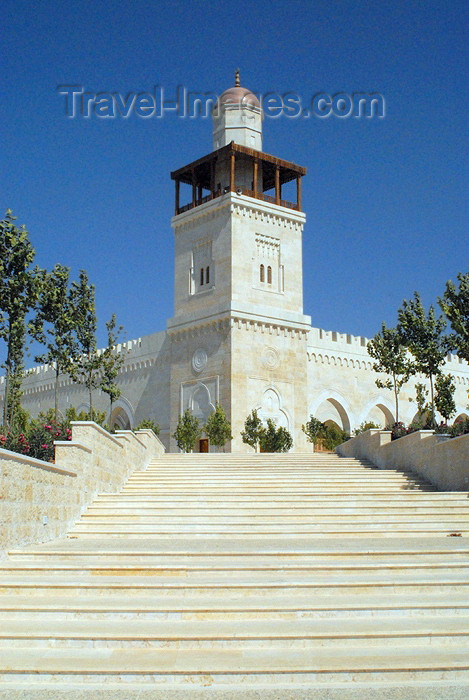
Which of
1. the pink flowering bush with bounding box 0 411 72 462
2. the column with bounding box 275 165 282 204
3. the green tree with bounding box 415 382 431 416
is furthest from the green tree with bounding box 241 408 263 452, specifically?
the pink flowering bush with bounding box 0 411 72 462

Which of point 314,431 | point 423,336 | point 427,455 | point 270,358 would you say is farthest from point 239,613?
point 270,358

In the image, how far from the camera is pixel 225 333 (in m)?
31.5

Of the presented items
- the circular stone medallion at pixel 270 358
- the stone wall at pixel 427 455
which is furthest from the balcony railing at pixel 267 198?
the stone wall at pixel 427 455

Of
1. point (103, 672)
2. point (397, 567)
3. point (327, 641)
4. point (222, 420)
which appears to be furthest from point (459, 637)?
point (222, 420)

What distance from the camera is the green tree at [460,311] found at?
17.8 meters

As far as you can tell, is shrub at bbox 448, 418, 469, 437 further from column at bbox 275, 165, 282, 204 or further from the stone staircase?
column at bbox 275, 165, 282, 204

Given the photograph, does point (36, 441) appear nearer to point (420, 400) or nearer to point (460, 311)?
point (460, 311)

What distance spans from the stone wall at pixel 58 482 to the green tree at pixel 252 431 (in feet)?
42.5

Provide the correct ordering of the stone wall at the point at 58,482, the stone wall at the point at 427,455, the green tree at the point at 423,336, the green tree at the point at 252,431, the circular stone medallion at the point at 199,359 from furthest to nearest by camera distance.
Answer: the circular stone medallion at the point at 199,359, the green tree at the point at 252,431, the green tree at the point at 423,336, the stone wall at the point at 427,455, the stone wall at the point at 58,482

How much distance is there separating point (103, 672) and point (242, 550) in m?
3.57

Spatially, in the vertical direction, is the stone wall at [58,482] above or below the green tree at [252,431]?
below

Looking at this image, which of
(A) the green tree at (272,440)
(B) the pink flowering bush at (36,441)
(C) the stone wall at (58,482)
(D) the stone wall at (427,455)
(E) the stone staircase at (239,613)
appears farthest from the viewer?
(A) the green tree at (272,440)

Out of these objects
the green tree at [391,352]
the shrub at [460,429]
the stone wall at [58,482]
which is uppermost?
the green tree at [391,352]

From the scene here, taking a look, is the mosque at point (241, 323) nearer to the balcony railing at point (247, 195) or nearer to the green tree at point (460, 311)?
the balcony railing at point (247, 195)
